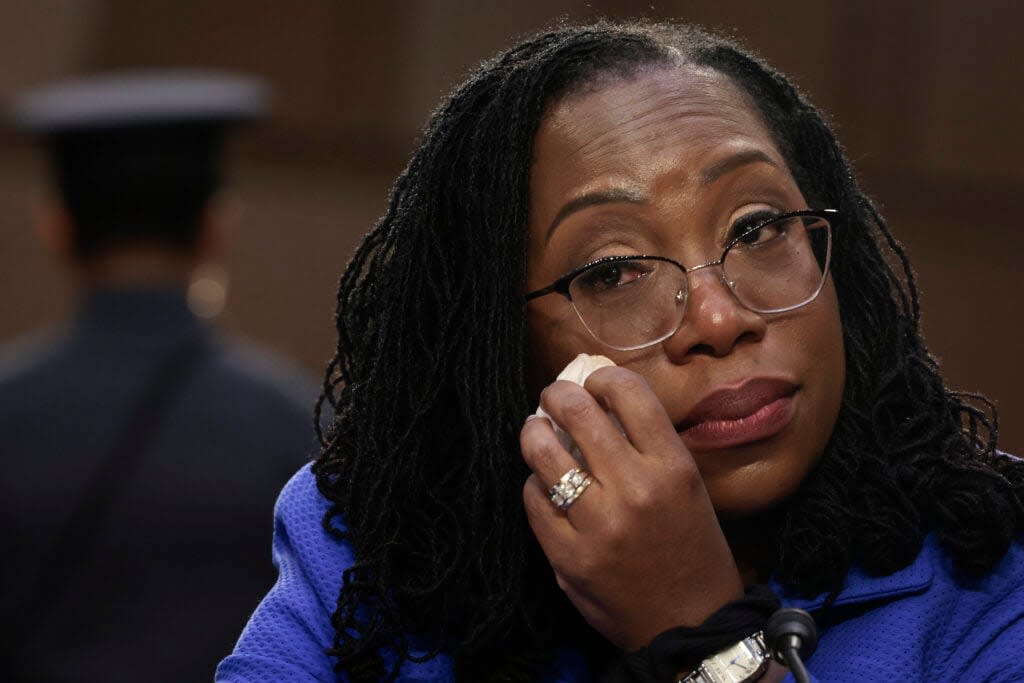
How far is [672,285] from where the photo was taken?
1.78 metres

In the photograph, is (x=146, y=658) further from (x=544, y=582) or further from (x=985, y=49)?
(x=985, y=49)

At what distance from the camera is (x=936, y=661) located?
67.0 inches

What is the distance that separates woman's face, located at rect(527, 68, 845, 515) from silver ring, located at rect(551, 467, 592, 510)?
0.48 ft

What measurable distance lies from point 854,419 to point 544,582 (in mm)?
416

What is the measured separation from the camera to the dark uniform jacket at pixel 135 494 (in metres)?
3.13

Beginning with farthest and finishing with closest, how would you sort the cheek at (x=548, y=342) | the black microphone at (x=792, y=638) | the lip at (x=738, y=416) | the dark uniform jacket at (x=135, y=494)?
the dark uniform jacket at (x=135, y=494)
the cheek at (x=548, y=342)
the lip at (x=738, y=416)
the black microphone at (x=792, y=638)

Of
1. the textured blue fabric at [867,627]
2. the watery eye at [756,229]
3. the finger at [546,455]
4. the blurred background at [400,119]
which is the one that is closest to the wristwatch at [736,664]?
the textured blue fabric at [867,627]

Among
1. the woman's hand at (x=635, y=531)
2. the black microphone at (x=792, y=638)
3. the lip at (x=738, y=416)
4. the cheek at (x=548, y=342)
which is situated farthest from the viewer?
the cheek at (x=548, y=342)

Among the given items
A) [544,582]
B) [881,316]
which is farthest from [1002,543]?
[544,582]

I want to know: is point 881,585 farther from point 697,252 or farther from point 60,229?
point 60,229

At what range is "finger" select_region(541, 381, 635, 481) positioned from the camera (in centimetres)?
164

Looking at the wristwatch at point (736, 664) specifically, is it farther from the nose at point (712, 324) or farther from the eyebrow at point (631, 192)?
the eyebrow at point (631, 192)

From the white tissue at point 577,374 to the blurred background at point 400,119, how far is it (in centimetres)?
452

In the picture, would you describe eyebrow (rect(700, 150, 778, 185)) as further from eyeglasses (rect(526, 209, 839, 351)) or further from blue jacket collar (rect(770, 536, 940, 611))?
blue jacket collar (rect(770, 536, 940, 611))
